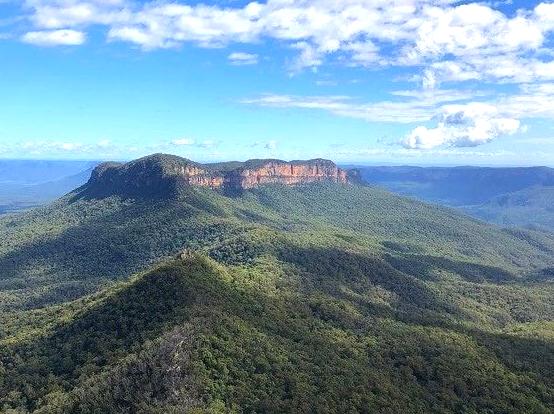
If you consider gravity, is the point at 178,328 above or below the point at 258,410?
above

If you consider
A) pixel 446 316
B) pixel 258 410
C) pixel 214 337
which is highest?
pixel 214 337

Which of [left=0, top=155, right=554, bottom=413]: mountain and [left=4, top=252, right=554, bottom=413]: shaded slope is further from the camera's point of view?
[left=0, top=155, right=554, bottom=413]: mountain

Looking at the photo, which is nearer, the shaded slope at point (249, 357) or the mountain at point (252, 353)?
the shaded slope at point (249, 357)

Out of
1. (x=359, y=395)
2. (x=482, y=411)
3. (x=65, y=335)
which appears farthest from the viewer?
(x=65, y=335)

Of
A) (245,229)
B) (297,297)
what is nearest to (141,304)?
(297,297)

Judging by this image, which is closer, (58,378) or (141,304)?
(58,378)

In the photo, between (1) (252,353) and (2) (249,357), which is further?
(1) (252,353)

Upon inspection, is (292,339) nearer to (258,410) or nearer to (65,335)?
(258,410)

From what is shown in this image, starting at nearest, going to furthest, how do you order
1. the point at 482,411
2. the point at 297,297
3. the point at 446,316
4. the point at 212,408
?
the point at 212,408 < the point at 482,411 < the point at 297,297 < the point at 446,316

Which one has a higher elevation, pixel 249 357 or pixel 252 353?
pixel 252 353

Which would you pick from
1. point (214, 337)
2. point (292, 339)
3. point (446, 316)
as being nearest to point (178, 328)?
point (214, 337)
